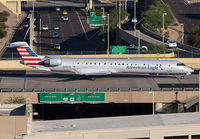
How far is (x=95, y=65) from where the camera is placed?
65625mm

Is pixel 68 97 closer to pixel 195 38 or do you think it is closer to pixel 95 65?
pixel 95 65

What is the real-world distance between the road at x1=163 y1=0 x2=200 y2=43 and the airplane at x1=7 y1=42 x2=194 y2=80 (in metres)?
50.9

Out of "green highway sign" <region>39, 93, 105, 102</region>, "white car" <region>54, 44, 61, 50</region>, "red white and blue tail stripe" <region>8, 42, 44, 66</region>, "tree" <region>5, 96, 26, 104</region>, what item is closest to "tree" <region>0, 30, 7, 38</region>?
"white car" <region>54, 44, 61, 50</region>

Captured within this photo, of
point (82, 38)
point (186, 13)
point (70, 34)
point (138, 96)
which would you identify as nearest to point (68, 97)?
point (138, 96)

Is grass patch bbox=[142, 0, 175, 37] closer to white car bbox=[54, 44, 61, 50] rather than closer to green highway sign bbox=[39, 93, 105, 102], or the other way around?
white car bbox=[54, 44, 61, 50]

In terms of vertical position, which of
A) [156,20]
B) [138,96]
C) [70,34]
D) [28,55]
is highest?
[28,55]

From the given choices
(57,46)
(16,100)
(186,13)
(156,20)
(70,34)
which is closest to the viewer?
(16,100)

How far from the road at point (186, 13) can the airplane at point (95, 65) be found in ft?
167

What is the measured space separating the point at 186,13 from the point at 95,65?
78.2 m

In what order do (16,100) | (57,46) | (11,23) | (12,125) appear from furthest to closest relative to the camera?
(11,23)
(57,46)
(16,100)
(12,125)

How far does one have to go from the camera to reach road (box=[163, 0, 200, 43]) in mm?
126387

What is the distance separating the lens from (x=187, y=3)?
494ft

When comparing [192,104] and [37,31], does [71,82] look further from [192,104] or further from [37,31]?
[37,31]

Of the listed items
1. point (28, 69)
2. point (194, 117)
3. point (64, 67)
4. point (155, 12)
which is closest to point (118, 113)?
point (64, 67)
